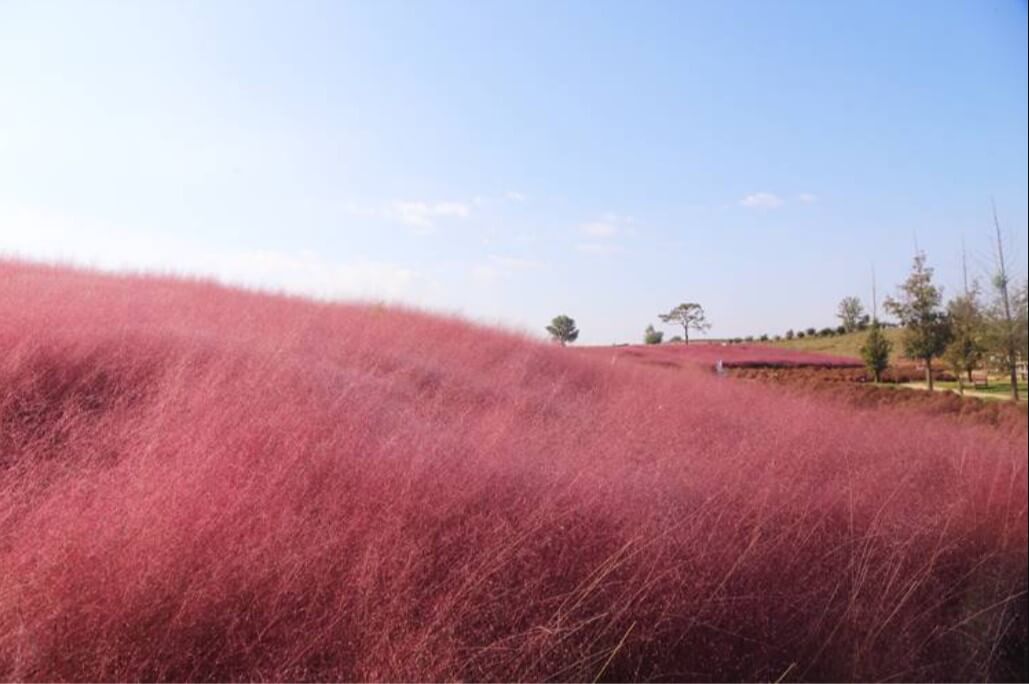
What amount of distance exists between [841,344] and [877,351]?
0.65 meters

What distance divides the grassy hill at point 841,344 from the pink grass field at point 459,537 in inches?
11.4

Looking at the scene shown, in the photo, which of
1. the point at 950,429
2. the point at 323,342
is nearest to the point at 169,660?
the point at 950,429

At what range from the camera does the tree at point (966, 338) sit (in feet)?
4.55

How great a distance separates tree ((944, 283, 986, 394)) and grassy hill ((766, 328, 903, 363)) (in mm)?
288

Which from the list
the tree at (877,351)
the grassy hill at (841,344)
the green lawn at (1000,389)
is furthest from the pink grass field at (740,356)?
the green lawn at (1000,389)

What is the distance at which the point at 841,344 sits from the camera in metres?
2.54

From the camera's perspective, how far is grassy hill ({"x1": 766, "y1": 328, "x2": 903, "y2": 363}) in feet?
6.26

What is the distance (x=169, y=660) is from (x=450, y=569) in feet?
3.37

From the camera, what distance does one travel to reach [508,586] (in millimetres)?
2398

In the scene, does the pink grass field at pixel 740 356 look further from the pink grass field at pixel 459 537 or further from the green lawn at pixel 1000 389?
the green lawn at pixel 1000 389

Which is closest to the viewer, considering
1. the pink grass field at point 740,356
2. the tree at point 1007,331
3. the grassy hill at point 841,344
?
the tree at point 1007,331

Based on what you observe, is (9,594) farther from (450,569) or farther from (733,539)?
(733,539)

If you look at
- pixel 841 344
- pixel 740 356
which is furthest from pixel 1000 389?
pixel 740 356

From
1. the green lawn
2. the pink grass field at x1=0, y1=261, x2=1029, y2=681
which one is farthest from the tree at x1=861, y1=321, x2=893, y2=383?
the green lawn
